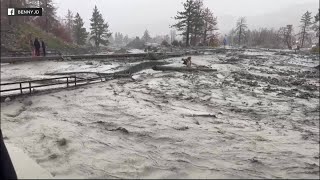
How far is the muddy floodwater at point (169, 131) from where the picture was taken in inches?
275

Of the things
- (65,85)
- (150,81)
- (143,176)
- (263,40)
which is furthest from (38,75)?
(263,40)

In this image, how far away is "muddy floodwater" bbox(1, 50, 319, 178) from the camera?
22.9 feet

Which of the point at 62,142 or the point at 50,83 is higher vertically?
the point at 50,83

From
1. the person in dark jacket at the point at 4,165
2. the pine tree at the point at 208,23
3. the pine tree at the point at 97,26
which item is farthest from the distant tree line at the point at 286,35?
the person in dark jacket at the point at 4,165

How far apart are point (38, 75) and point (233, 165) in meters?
15.3

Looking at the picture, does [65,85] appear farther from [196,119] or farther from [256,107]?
[256,107]

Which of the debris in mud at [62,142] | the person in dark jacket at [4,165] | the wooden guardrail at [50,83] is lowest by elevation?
the debris in mud at [62,142]

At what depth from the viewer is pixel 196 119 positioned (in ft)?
34.9

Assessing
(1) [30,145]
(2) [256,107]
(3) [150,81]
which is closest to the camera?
(1) [30,145]

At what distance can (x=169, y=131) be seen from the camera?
31.0 ft

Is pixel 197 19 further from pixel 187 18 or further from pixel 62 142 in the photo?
pixel 62 142

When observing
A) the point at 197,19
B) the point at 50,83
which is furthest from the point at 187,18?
the point at 50,83

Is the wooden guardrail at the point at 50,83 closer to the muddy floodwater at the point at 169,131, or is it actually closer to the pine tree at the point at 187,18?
the muddy floodwater at the point at 169,131

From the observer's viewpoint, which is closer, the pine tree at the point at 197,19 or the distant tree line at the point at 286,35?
the pine tree at the point at 197,19
